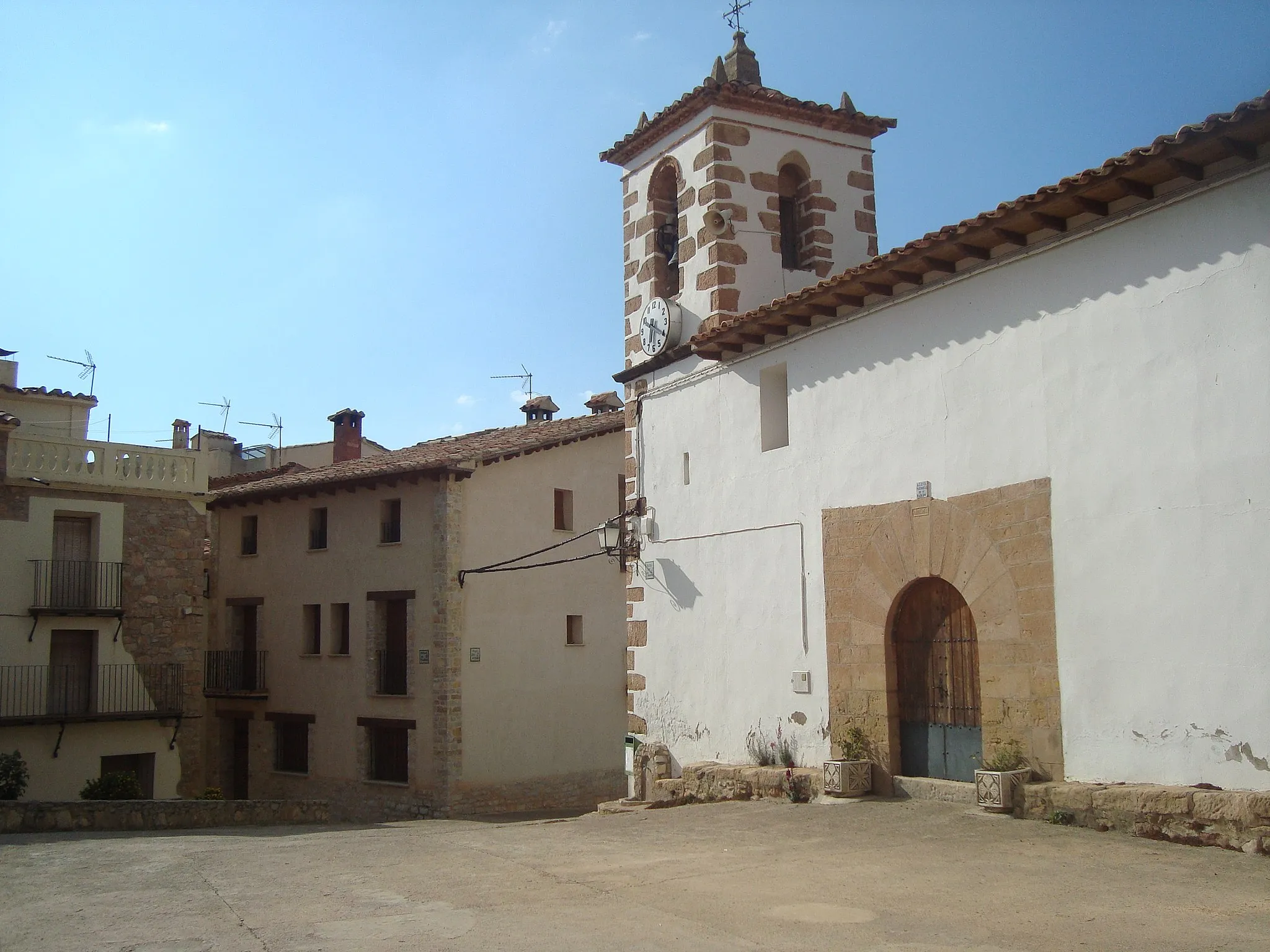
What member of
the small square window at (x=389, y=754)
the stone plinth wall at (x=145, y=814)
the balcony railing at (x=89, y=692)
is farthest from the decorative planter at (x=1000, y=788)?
the balcony railing at (x=89, y=692)

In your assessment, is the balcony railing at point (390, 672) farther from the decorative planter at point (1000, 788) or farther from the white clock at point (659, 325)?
the decorative planter at point (1000, 788)

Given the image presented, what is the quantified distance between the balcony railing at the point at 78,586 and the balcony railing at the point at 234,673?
495 centimetres

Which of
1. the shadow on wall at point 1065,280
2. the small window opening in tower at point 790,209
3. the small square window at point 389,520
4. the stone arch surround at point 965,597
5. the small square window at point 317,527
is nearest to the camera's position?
the shadow on wall at point 1065,280

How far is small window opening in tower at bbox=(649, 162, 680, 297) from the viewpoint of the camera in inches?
570

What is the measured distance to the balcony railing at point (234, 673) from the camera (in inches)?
942

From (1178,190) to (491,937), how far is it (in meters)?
6.73

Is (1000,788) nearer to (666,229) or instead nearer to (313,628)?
(666,229)

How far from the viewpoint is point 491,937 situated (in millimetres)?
5730

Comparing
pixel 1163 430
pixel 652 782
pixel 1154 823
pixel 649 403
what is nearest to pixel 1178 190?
pixel 1163 430

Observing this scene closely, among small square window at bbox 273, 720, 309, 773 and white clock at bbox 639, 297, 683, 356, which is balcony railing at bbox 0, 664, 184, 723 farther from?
white clock at bbox 639, 297, 683, 356

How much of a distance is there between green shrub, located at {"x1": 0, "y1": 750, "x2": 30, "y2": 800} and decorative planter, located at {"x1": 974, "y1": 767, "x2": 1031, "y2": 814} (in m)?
13.6

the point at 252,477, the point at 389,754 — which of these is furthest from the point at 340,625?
the point at 252,477

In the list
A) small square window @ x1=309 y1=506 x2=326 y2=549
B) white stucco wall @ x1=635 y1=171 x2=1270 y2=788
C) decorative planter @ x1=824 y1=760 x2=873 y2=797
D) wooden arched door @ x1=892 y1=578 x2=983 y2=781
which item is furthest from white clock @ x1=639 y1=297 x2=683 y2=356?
small square window @ x1=309 y1=506 x2=326 y2=549

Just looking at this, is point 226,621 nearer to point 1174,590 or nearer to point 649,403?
point 649,403
